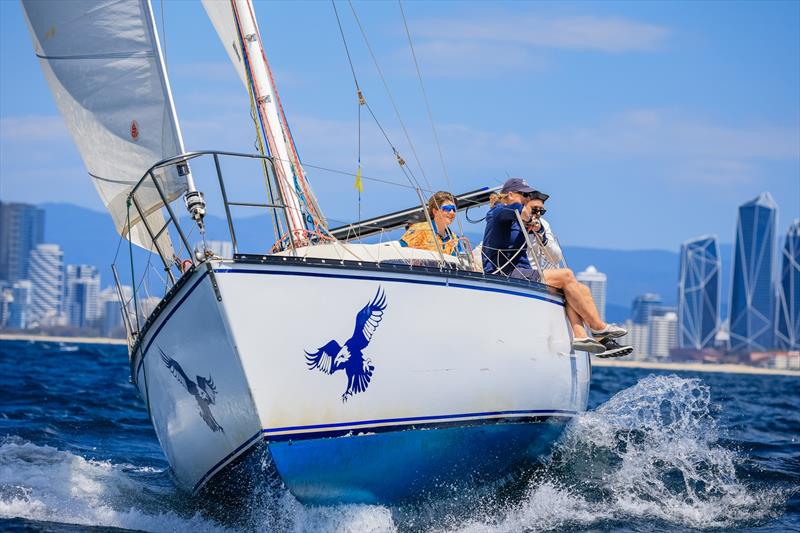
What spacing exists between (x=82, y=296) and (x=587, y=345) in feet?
522

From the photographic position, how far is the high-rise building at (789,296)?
574 ft

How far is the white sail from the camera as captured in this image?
296 inches

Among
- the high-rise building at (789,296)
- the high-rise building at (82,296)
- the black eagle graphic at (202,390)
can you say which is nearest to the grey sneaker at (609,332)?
the black eagle graphic at (202,390)

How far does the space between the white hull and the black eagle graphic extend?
1 cm

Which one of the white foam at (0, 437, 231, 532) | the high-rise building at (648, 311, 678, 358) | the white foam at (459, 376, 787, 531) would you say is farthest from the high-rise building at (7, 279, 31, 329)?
the white foam at (459, 376, 787, 531)

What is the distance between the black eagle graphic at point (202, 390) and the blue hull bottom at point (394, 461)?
50 cm

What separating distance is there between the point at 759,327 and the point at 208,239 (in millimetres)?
185758

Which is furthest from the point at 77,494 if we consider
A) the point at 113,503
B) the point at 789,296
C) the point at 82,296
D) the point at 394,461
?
the point at 789,296

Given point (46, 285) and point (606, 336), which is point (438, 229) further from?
point (46, 285)

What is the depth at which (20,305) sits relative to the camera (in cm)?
15475

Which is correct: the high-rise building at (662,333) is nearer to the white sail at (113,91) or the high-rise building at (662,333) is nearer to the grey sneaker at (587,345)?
the grey sneaker at (587,345)

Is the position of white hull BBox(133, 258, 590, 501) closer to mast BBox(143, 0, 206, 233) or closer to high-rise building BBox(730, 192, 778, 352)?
mast BBox(143, 0, 206, 233)

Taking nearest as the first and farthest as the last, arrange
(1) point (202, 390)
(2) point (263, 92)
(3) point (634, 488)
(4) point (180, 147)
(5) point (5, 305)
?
(1) point (202, 390) < (4) point (180, 147) < (3) point (634, 488) < (2) point (263, 92) < (5) point (5, 305)

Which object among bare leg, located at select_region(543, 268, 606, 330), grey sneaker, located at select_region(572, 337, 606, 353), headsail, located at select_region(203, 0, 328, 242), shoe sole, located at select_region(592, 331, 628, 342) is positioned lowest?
grey sneaker, located at select_region(572, 337, 606, 353)
